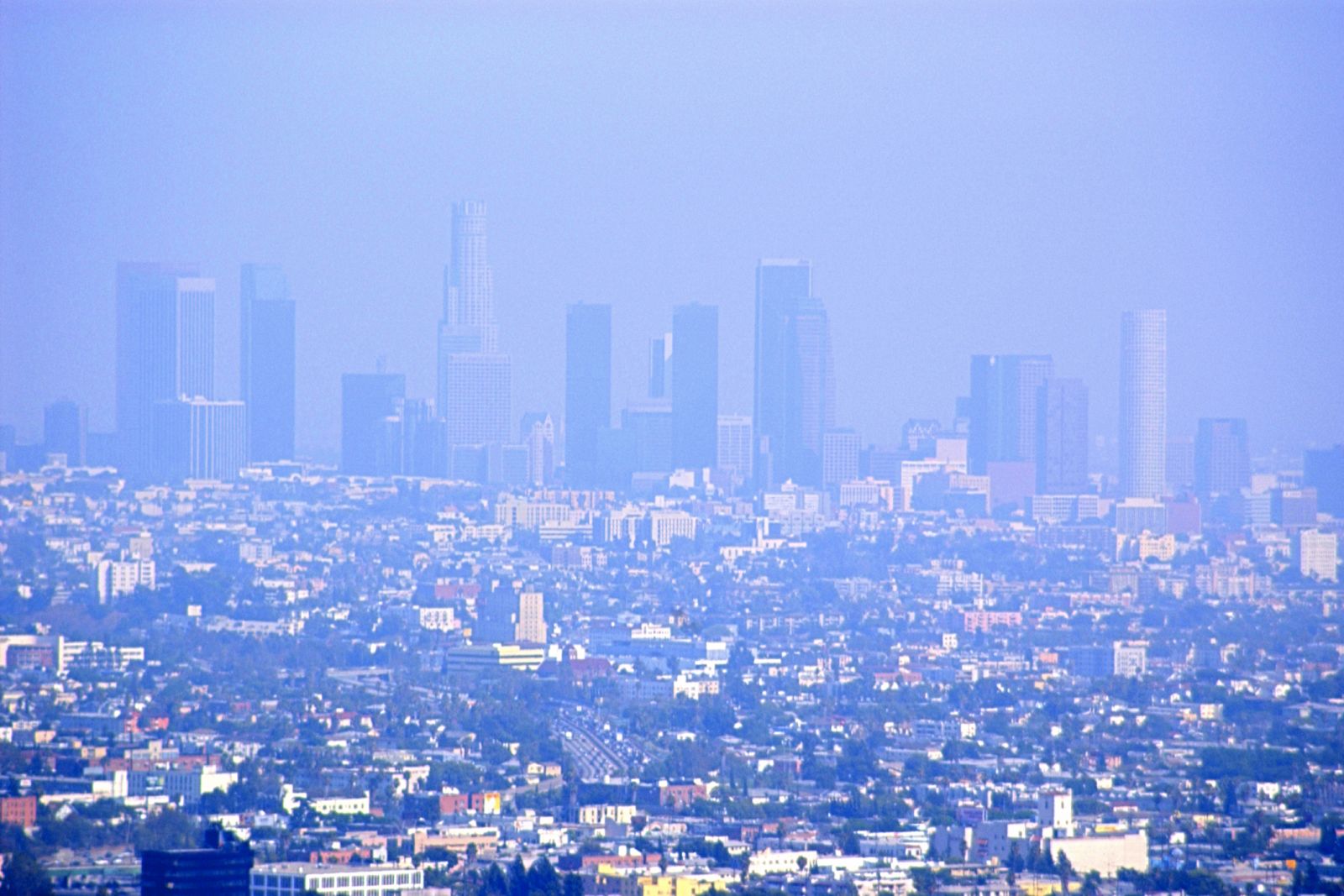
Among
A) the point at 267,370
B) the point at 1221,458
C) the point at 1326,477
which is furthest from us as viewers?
the point at 267,370

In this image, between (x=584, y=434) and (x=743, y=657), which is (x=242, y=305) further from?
(x=743, y=657)

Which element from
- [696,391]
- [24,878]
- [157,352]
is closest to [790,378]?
[696,391]

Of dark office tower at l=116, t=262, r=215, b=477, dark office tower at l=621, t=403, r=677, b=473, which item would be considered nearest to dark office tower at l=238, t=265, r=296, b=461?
dark office tower at l=116, t=262, r=215, b=477

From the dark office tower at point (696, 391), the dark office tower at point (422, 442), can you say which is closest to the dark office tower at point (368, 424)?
the dark office tower at point (422, 442)

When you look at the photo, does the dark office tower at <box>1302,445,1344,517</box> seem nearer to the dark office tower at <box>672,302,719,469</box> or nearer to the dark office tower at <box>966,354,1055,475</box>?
the dark office tower at <box>966,354,1055,475</box>

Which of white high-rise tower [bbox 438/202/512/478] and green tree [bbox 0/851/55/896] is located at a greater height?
white high-rise tower [bbox 438/202/512/478]

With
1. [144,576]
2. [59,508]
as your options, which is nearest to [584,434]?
[59,508]

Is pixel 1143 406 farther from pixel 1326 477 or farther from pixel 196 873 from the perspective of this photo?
pixel 196 873
